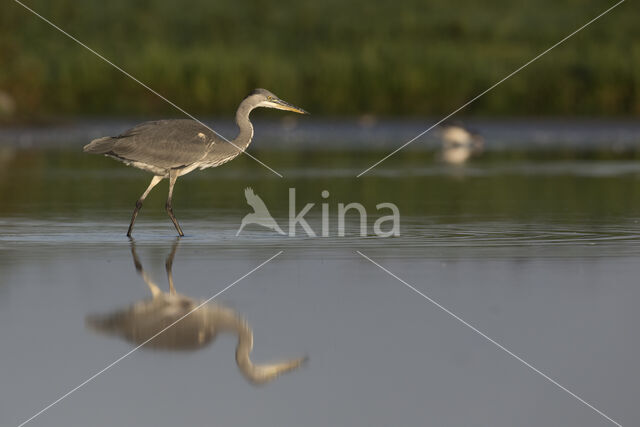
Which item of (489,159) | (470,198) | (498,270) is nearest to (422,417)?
(498,270)

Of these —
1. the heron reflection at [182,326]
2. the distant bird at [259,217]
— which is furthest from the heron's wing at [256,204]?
the heron reflection at [182,326]

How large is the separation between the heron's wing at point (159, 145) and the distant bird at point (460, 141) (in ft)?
49.9

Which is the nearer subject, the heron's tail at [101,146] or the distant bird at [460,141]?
the heron's tail at [101,146]

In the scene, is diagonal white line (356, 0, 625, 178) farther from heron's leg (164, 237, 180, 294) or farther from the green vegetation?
heron's leg (164, 237, 180, 294)

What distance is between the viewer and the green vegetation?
138 feet

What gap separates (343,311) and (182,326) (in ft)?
3.53

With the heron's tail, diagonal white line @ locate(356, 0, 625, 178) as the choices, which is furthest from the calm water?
diagonal white line @ locate(356, 0, 625, 178)

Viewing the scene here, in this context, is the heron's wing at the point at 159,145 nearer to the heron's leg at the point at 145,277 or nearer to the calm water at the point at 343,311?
the calm water at the point at 343,311

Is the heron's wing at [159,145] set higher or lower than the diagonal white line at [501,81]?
lower

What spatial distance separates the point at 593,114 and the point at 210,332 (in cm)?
3424

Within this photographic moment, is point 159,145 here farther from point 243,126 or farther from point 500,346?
point 500,346

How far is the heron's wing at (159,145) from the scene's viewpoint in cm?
1357

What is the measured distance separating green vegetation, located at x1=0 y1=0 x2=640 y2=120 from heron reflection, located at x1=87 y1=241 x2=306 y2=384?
1181 inches

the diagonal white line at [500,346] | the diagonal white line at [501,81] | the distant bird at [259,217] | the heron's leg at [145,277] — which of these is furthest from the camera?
the diagonal white line at [501,81]
